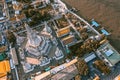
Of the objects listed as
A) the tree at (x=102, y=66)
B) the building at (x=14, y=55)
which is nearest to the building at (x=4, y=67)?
the building at (x=14, y=55)

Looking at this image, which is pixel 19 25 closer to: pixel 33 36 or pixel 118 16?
pixel 33 36

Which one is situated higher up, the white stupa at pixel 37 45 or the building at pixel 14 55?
the white stupa at pixel 37 45

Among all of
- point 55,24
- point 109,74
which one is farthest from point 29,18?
point 109,74

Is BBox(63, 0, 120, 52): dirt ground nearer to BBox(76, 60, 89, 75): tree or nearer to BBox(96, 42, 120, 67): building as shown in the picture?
BBox(96, 42, 120, 67): building

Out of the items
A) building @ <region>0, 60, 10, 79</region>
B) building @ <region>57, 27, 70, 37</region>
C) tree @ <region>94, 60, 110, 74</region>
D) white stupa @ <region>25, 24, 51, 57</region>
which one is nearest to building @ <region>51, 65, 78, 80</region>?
tree @ <region>94, 60, 110, 74</region>

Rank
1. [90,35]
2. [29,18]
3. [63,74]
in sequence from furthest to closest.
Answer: [29,18], [90,35], [63,74]

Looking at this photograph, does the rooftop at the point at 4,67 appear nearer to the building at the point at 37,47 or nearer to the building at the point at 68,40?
the building at the point at 37,47

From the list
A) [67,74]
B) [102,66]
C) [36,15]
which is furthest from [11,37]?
[102,66]

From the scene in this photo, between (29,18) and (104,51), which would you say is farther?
(29,18)
